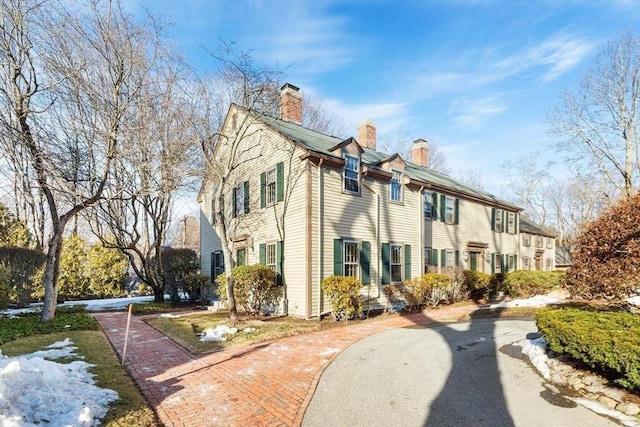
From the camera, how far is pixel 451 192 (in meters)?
18.4

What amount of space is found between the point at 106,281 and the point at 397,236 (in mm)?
16703

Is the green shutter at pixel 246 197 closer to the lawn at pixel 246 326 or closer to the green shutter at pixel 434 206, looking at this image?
A: the lawn at pixel 246 326

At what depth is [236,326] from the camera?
1015 centimetres

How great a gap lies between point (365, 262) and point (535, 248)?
19349 mm

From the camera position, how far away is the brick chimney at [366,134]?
19.5 metres

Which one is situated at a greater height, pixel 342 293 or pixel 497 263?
pixel 497 263

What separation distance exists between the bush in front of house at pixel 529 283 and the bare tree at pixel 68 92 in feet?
59.7

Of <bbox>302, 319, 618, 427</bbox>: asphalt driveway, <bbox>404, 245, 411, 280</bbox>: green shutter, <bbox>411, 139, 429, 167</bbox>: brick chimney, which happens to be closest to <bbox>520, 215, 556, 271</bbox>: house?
<bbox>411, 139, 429, 167</bbox>: brick chimney

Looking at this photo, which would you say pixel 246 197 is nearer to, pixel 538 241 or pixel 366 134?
pixel 366 134

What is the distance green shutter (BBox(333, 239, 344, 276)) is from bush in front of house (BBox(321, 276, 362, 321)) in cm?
84

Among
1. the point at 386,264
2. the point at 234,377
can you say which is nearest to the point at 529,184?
the point at 386,264

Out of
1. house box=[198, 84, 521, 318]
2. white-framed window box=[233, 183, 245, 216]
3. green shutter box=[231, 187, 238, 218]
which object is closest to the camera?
house box=[198, 84, 521, 318]

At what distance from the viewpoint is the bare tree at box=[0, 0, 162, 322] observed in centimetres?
981

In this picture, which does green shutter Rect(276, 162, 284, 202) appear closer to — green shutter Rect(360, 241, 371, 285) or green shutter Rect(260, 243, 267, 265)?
green shutter Rect(260, 243, 267, 265)
